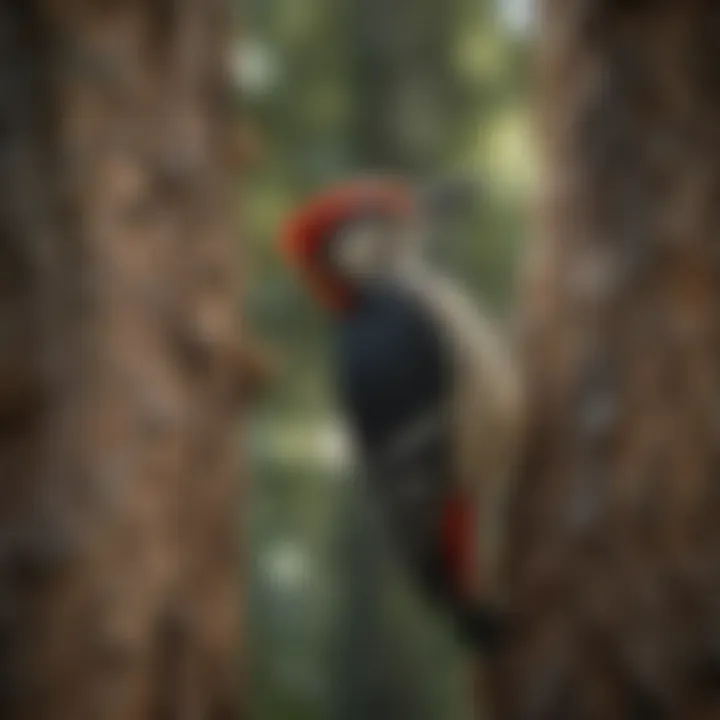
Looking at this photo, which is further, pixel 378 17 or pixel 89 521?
pixel 378 17

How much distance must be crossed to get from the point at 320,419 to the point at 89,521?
0.66ft

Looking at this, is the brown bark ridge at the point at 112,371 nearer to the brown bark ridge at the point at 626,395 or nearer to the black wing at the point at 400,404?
the black wing at the point at 400,404

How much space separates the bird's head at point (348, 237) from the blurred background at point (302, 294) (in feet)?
0.05

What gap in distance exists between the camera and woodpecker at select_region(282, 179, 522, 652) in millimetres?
1165

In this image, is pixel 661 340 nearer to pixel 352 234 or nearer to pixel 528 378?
pixel 528 378

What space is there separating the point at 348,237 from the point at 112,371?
0.20 metres

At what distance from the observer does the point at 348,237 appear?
121cm

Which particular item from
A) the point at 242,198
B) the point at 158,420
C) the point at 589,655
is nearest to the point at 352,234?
the point at 242,198

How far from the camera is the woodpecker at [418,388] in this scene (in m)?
1.17

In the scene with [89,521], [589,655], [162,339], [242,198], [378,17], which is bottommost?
[589,655]

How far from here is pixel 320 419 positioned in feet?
4.00

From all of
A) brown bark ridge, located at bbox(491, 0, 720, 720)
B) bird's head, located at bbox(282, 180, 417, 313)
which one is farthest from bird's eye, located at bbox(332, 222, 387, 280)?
brown bark ridge, located at bbox(491, 0, 720, 720)

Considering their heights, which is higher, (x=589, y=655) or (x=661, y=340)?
(x=661, y=340)

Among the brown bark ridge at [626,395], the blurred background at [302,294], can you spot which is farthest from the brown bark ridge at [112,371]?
the brown bark ridge at [626,395]
